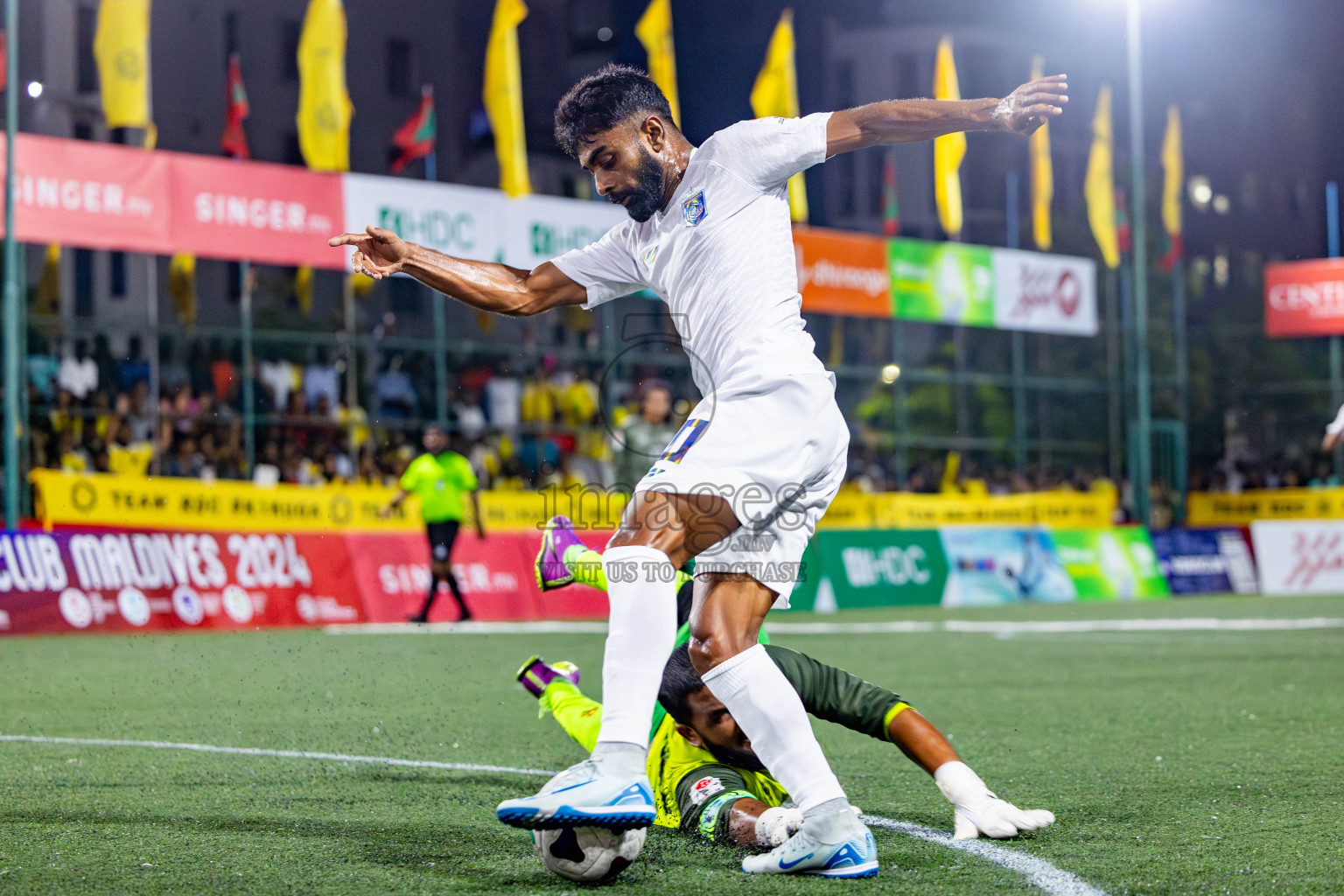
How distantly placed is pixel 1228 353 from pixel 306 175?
111ft

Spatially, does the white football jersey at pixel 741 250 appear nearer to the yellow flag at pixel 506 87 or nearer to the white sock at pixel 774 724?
the white sock at pixel 774 724

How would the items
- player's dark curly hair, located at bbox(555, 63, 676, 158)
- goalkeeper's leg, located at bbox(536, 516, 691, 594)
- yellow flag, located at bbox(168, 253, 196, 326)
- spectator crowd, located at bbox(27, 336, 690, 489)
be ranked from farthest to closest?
yellow flag, located at bbox(168, 253, 196, 326) → spectator crowd, located at bbox(27, 336, 690, 489) → goalkeeper's leg, located at bbox(536, 516, 691, 594) → player's dark curly hair, located at bbox(555, 63, 676, 158)

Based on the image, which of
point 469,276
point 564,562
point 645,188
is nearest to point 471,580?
point 564,562

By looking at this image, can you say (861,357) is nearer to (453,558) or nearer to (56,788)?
(453,558)

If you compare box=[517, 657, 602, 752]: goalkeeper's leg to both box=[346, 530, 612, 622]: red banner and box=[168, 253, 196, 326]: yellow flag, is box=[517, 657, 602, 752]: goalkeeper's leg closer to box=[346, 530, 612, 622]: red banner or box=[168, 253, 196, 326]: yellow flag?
box=[346, 530, 612, 622]: red banner

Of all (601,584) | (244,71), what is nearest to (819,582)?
(601,584)

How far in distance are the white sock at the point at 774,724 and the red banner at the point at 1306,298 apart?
32524 mm

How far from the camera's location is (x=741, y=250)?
4.08 metres

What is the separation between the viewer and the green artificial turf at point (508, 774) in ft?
12.9

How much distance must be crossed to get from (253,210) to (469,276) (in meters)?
13.7

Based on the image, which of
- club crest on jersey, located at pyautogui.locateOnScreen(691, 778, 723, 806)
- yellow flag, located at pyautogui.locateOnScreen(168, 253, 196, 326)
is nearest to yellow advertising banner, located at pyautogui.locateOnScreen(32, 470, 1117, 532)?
yellow flag, located at pyautogui.locateOnScreen(168, 253, 196, 326)

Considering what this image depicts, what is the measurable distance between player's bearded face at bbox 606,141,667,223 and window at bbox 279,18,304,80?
37355 mm

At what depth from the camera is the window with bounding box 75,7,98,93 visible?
32594mm

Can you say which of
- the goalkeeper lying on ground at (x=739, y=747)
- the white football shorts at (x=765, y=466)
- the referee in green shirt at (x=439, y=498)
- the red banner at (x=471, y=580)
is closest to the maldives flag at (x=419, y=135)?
the red banner at (x=471, y=580)
